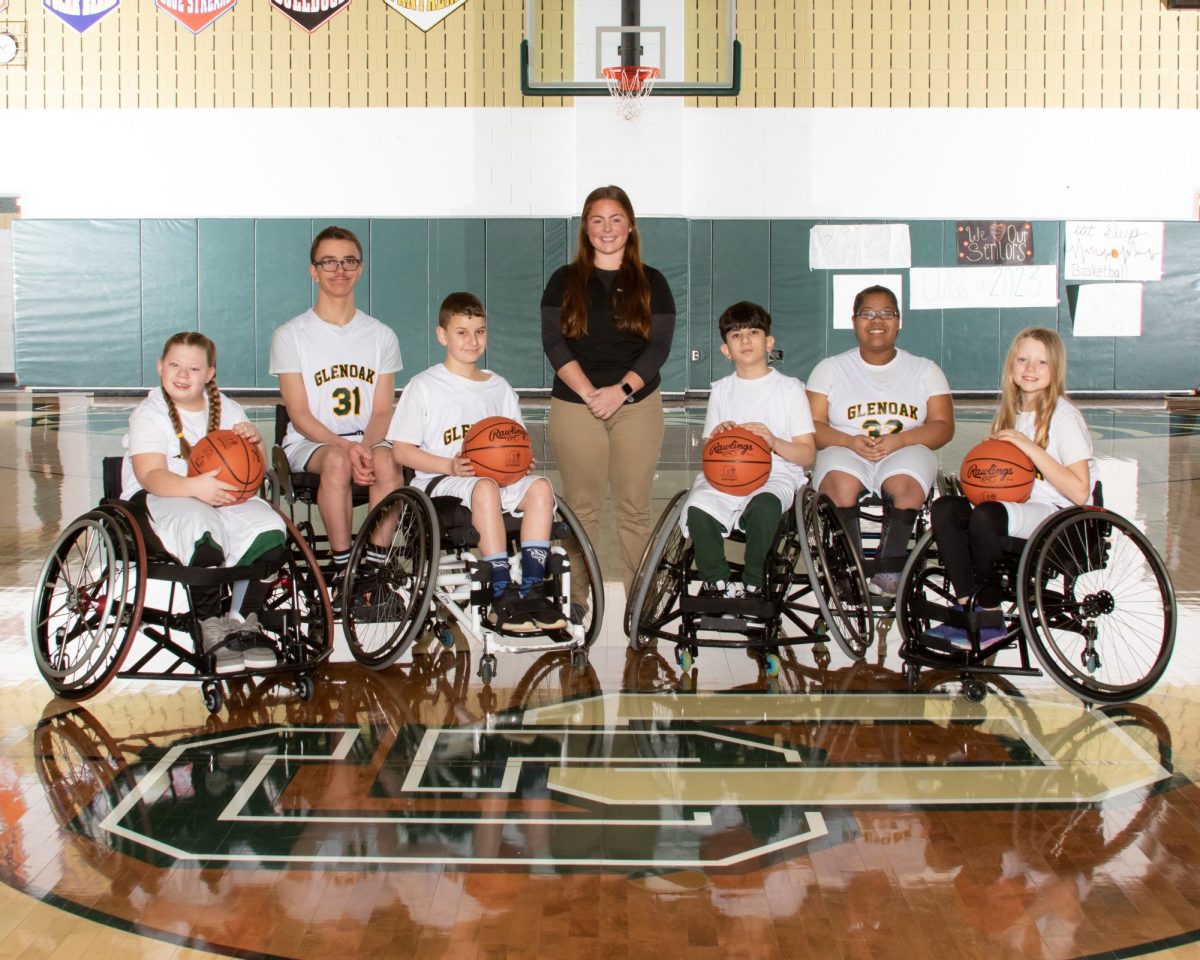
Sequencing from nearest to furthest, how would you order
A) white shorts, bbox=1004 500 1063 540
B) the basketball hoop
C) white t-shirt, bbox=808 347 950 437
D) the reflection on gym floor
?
the reflection on gym floor < white shorts, bbox=1004 500 1063 540 < white t-shirt, bbox=808 347 950 437 < the basketball hoop

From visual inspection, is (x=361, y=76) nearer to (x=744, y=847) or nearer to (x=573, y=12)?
(x=573, y=12)

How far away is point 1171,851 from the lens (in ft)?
7.83

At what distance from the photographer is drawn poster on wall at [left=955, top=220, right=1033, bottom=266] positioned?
12.9 metres

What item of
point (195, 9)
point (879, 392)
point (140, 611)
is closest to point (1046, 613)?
point (879, 392)

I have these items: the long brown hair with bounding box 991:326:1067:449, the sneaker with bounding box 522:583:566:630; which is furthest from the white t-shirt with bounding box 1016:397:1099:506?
the sneaker with bounding box 522:583:566:630

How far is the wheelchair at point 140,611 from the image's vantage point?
315cm

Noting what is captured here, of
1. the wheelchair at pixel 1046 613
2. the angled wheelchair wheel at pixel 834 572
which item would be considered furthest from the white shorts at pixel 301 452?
the wheelchair at pixel 1046 613

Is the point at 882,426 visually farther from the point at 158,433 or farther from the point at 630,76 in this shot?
the point at 630,76

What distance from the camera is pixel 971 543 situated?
338 centimetres

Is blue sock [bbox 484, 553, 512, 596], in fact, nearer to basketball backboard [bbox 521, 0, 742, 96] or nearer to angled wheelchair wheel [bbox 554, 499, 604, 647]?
angled wheelchair wheel [bbox 554, 499, 604, 647]

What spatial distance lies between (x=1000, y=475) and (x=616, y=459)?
3.98 feet

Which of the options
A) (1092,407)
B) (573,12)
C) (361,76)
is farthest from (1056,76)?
(361,76)

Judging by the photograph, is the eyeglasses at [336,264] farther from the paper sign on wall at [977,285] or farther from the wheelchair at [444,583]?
the paper sign on wall at [977,285]

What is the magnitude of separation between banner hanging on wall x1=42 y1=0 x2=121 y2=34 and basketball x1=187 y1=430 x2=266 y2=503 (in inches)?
430
